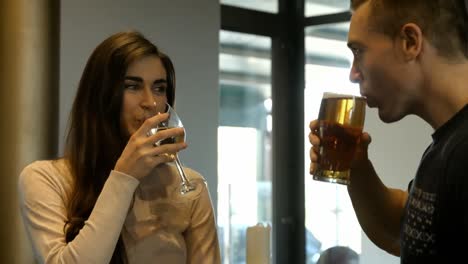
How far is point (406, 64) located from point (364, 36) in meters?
0.10

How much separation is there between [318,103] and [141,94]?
2.22 m

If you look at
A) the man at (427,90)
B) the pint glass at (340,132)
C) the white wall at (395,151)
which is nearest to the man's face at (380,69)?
the man at (427,90)

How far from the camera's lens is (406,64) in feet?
3.57

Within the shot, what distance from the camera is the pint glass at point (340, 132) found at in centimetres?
140

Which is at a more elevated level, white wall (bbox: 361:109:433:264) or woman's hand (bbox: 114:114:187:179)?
woman's hand (bbox: 114:114:187:179)

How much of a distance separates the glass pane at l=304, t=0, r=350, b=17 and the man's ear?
8.46 feet

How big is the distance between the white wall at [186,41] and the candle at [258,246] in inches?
51.8

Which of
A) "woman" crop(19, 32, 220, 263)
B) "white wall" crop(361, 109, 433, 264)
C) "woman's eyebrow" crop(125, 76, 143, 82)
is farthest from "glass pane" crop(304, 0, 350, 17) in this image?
"woman's eyebrow" crop(125, 76, 143, 82)

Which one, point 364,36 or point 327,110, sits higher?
point 364,36

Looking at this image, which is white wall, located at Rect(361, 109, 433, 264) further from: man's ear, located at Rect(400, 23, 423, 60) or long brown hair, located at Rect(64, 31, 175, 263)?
man's ear, located at Rect(400, 23, 423, 60)

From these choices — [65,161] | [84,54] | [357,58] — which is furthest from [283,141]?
[357,58]

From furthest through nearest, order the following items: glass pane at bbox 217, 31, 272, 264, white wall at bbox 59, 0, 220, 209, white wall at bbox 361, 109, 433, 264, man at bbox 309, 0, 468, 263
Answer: glass pane at bbox 217, 31, 272, 264 → white wall at bbox 361, 109, 433, 264 → white wall at bbox 59, 0, 220, 209 → man at bbox 309, 0, 468, 263

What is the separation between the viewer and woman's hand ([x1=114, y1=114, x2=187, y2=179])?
142cm

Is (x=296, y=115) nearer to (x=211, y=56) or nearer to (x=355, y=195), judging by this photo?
(x=211, y=56)
